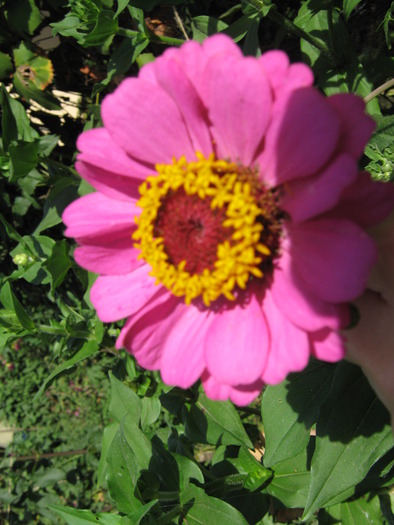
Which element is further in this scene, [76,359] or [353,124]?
[76,359]

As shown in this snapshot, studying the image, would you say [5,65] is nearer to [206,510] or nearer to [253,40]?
[253,40]

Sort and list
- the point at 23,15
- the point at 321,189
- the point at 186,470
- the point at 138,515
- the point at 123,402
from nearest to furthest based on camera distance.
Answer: the point at 321,189, the point at 138,515, the point at 186,470, the point at 123,402, the point at 23,15

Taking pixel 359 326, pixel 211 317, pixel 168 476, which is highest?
pixel 359 326

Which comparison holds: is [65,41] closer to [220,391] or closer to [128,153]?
[128,153]

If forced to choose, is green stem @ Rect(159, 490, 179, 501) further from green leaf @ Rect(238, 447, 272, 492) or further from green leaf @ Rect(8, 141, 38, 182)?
green leaf @ Rect(8, 141, 38, 182)

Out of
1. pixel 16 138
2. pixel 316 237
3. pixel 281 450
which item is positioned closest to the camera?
pixel 316 237

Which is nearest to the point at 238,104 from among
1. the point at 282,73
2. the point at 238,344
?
the point at 282,73

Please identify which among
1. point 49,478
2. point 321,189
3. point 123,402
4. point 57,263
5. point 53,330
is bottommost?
point 49,478

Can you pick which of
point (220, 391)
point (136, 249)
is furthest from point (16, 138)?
point (220, 391)
